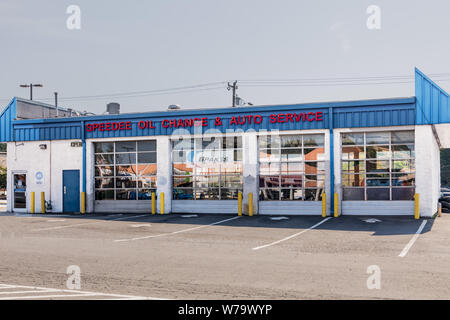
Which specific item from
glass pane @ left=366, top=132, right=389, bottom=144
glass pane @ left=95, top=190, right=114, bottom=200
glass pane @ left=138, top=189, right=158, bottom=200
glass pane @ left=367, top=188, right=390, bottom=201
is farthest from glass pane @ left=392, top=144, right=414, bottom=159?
glass pane @ left=95, top=190, right=114, bottom=200

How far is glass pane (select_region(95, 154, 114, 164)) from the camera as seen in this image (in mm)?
24594

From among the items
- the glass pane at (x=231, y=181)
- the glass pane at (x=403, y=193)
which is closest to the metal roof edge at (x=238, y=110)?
the glass pane at (x=231, y=181)

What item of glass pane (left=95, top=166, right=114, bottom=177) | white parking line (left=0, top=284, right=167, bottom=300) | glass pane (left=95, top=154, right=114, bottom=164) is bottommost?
white parking line (left=0, top=284, right=167, bottom=300)

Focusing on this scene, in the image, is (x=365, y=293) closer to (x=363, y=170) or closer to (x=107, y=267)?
(x=107, y=267)

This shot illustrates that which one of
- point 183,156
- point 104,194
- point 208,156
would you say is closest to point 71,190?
point 104,194

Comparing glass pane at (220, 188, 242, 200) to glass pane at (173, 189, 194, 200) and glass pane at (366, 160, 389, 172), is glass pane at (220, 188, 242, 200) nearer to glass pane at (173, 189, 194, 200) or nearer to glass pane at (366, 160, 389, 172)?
glass pane at (173, 189, 194, 200)

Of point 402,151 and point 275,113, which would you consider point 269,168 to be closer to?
point 275,113

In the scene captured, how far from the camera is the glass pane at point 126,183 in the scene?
24094 mm

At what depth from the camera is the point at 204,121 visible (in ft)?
74.4

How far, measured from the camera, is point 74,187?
81.4ft

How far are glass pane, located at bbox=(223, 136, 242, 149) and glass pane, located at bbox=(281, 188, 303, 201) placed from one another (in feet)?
10.5

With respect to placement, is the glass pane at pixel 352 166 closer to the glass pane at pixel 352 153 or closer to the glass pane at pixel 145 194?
the glass pane at pixel 352 153

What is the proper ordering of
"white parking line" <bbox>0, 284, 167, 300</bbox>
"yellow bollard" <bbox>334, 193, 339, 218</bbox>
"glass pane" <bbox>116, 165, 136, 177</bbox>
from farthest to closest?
1. "glass pane" <bbox>116, 165, 136, 177</bbox>
2. "yellow bollard" <bbox>334, 193, 339, 218</bbox>
3. "white parking line" <bbox>0, 284, 167, 300</bbox>

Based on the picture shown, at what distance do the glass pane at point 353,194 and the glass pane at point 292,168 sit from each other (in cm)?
229
